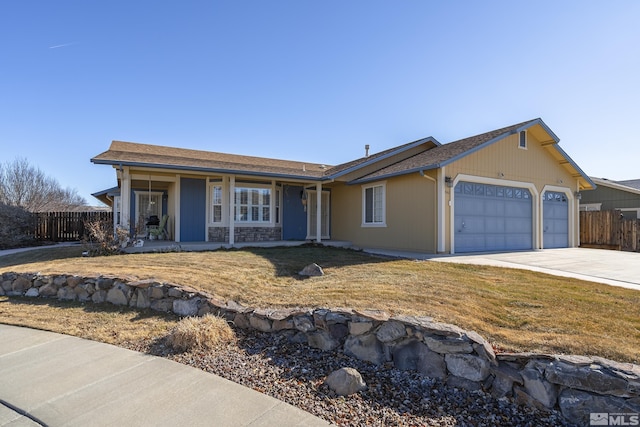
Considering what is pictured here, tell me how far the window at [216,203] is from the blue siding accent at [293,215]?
8.69 ft

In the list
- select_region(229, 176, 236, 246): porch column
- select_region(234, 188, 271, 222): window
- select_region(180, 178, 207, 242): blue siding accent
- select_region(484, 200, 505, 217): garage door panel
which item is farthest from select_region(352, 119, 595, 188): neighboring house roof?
select_region(180, 178, 207, 242): blue siding accent

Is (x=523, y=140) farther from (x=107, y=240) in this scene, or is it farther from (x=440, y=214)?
(x=107, y=240)

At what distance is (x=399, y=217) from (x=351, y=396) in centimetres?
983

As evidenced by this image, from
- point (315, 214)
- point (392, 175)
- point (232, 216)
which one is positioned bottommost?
point (232, 216)

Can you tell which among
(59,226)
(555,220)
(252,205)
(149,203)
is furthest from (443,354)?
(59,226)

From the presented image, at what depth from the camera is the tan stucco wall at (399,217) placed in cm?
1131

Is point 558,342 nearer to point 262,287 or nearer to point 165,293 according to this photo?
point 262,287

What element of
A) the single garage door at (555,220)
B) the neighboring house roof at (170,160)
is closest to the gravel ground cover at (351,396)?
the neighboring house roof at (170,160)

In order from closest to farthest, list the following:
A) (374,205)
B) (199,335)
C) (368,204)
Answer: (199,335) → (374,205) → (368,204)

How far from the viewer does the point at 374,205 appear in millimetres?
13516

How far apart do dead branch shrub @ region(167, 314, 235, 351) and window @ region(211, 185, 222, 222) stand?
30.9ft

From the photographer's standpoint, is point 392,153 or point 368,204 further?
point 392,153

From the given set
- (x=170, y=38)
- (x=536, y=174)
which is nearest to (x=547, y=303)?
(x=536, y=174)

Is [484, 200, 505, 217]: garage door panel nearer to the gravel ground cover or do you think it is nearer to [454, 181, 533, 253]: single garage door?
[454, 181, 533, 253]: single garage door
